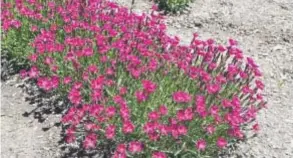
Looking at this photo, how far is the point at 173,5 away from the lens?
25.4ft

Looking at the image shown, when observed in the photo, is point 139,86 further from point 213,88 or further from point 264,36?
point 264,36

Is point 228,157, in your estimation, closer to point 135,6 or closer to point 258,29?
point 258,29

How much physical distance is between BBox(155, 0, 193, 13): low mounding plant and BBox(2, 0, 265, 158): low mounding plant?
76.5 inches

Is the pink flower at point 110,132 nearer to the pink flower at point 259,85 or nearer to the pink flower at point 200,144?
the pink flower at point 200,144

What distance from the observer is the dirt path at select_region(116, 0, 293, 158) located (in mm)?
5434

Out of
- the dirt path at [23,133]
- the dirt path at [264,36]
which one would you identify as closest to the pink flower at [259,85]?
the dirt path at [264,36]

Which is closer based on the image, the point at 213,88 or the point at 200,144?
the point at 200,144

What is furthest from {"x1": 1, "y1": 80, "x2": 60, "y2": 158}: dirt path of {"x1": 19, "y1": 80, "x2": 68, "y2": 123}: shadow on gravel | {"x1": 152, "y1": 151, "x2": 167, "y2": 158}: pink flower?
{"x1": 152, "y1": 151, "x2": 167, "y2": 158}: pink flower

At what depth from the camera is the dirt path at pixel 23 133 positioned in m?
5.09

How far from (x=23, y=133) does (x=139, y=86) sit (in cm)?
140

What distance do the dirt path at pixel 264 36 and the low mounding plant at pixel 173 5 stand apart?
129mm

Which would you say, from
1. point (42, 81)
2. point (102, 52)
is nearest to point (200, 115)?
point (102, 52)

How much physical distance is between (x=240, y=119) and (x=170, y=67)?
3.34 feet

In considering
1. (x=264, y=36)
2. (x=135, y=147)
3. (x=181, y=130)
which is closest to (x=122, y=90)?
(x=135, y=147)
